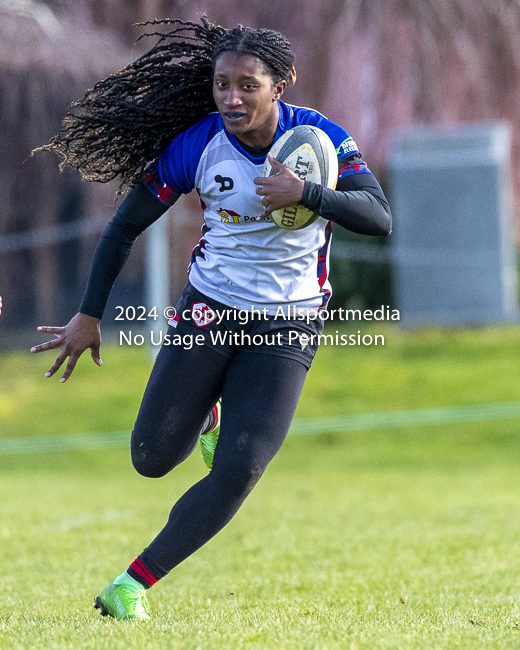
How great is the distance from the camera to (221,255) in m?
4.07

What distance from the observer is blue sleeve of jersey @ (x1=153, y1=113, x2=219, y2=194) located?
407 centimetres

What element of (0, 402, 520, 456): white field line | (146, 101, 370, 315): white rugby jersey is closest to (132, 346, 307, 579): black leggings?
(146, 101, 370, 315): white rugby jersey

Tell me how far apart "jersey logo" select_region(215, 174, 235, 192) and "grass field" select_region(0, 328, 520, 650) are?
1.72m

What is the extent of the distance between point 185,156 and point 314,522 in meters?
4.24

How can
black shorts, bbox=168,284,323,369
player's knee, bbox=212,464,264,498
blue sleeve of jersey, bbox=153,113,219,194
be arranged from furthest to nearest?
blue sleeve of jersey, bbox=153,113,219,194 < black shorts, bbox=168,284,323,369 < player's knee, bbox=212,464,264,498

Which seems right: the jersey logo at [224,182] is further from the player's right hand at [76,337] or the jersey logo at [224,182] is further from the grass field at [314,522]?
the grass field at [314,522]

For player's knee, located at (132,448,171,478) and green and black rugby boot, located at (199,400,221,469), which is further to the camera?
green and black rugby boot, located at (199,400,221,469)

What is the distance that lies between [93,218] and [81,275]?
1.29 metres

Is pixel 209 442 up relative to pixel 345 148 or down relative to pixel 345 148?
down

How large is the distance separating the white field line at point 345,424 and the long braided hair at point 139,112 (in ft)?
28.3

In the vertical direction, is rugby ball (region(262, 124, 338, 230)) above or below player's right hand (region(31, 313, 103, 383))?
above

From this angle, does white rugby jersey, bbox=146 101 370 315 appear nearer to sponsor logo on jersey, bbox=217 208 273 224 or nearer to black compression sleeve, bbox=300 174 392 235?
sponsor logo on jersey, bbox=217 208 273 224

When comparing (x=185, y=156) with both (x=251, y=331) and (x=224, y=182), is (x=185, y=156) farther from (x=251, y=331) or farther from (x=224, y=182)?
(x=251, y=331)

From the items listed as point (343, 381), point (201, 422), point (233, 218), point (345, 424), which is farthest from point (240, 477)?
point (343, 381)
